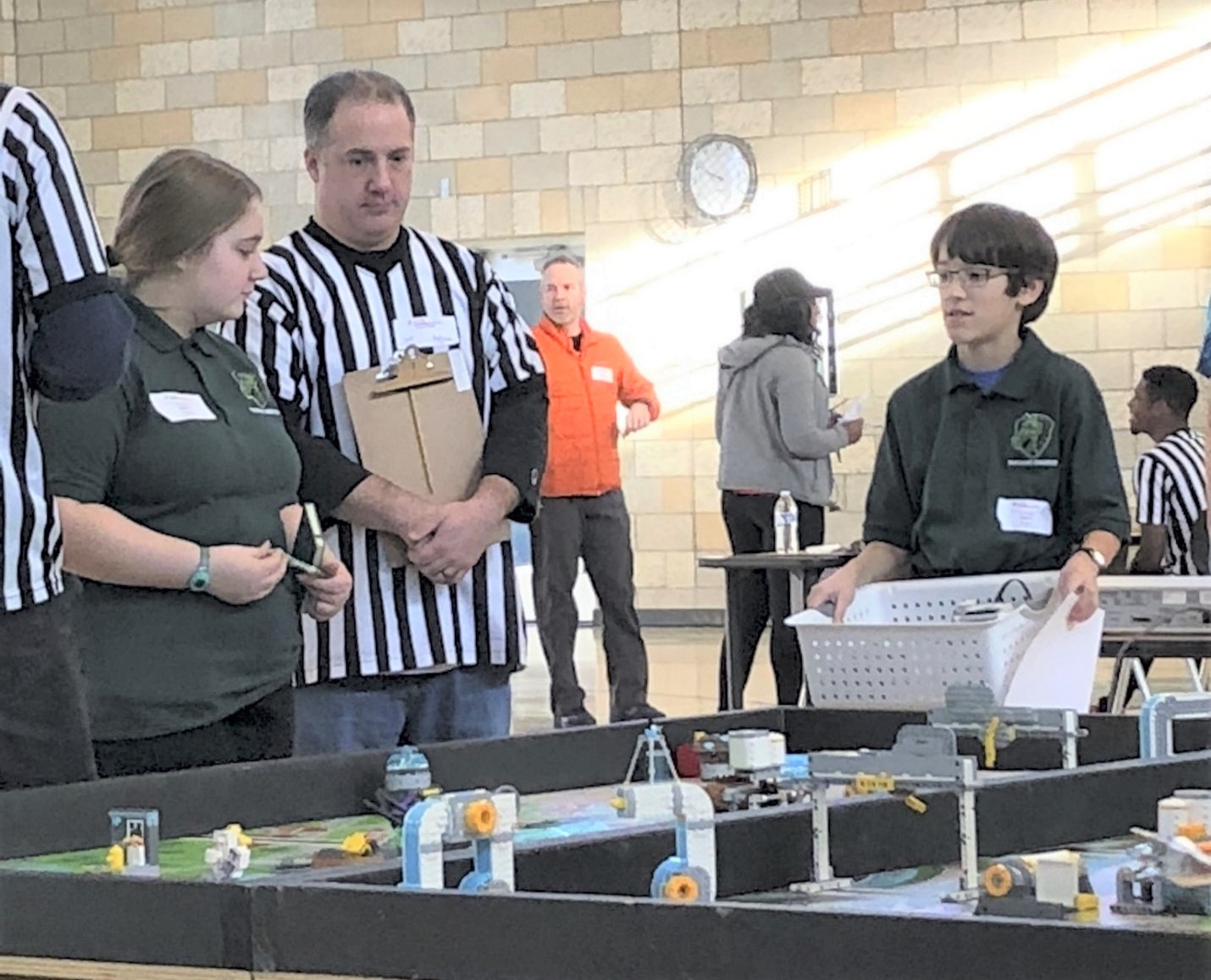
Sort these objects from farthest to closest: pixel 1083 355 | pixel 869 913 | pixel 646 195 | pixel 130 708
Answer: pixel 646 195, pixel 1083 355, pixel 130 708, pixel 869 913

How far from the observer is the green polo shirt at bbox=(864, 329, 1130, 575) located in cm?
280

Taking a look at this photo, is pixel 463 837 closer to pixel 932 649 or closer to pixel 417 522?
pixel 932 649

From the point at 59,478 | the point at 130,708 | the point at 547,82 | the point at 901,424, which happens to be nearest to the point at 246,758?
the point at 130,708

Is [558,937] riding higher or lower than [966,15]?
lower

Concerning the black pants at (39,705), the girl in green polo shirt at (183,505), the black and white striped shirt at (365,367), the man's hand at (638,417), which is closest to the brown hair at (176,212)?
the girl in green polo shirt at (183,505)

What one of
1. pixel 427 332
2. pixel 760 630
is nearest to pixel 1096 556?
Answer: pixel 427 332

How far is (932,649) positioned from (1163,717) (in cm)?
58

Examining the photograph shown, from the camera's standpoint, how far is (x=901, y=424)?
2.93 metres

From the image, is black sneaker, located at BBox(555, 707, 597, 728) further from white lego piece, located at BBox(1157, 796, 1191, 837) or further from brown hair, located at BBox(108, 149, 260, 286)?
white lego piece, located at BBox(1157, 796, 1191, 837)

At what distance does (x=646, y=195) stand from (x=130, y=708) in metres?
8.68

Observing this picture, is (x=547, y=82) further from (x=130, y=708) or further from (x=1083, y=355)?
(x=130, y=708)

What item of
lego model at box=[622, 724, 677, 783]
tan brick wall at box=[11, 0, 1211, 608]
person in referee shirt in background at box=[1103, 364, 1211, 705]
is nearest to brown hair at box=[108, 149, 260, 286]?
lego model at box=[622, 724, 677, 783]

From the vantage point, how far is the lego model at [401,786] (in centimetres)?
170

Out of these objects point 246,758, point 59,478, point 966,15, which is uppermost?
point 966,15
